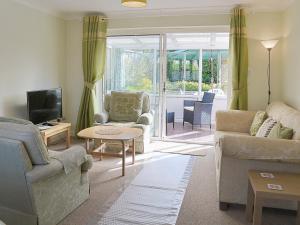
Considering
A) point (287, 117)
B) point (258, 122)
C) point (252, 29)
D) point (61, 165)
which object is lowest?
point (61, 165)

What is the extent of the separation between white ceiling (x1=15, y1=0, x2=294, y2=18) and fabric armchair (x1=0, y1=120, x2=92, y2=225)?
3087 mm

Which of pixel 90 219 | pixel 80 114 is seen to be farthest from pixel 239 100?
pixel 90 219

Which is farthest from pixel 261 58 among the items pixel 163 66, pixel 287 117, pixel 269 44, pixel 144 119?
pixel 144 119

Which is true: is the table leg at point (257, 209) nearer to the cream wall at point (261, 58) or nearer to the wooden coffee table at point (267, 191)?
the wooden coffee table at point (267, 191)

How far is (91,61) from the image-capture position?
18.2ft

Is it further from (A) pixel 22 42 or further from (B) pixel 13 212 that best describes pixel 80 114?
(B) pixel 13 212

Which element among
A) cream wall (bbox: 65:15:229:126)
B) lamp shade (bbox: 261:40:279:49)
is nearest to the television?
cream wall (bbox: 65:15:229:126)

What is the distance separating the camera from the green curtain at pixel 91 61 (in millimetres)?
5469

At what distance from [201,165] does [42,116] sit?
2669 mm

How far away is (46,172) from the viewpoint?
88.7 inches

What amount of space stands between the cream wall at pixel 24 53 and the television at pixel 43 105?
0.31 m

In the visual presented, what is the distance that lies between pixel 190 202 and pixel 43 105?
2.96 m

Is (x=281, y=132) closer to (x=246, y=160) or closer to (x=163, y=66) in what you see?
(x=246, y=160)

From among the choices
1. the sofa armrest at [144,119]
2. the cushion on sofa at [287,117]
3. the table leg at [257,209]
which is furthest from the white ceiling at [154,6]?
the table leg at [257,209]
